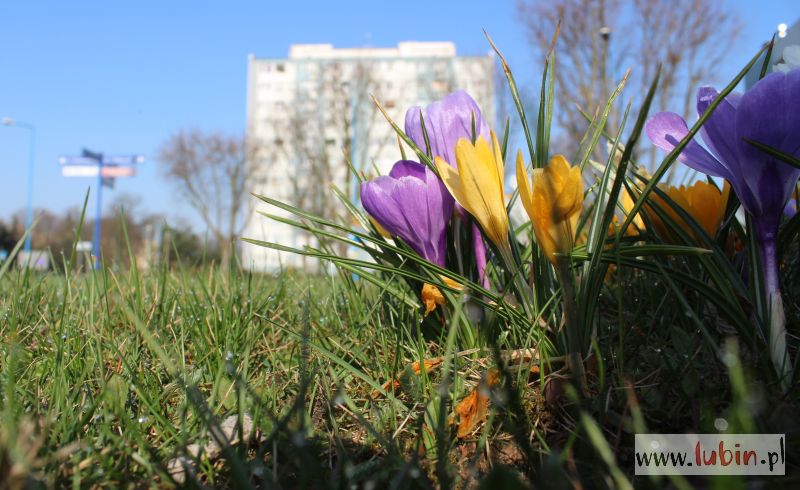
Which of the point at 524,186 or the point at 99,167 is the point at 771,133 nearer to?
the point at 524,186

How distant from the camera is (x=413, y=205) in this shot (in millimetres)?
860

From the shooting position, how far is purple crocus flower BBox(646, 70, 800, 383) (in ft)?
2.05

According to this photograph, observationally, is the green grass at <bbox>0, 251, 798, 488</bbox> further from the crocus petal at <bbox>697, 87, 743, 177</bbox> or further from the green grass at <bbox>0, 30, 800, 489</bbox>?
the crocus petal at <bbox>697, 87, 743, 177</bbox>

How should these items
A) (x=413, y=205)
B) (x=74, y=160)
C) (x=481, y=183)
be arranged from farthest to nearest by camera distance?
(x=74, y=160) < (x=413, y=205) < (x=481, y=183)

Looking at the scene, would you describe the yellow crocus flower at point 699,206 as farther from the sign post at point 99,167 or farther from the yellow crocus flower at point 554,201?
the sign post at point 99,167

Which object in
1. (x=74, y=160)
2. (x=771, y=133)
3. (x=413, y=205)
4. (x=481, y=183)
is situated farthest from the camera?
(x=74, y=160)

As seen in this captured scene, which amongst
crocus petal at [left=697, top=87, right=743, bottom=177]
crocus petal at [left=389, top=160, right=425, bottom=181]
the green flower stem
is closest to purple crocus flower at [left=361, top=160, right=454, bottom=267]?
crocus petal at [left=389, top=160, right=425, bottom=181]

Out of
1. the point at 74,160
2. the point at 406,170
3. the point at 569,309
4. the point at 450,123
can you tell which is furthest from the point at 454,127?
the point at 74,160

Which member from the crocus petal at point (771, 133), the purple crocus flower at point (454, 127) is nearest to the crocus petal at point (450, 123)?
the purple crocus flower at point (454, 127)

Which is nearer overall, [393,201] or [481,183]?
[481,183]

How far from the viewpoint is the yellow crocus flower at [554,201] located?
0.65 m

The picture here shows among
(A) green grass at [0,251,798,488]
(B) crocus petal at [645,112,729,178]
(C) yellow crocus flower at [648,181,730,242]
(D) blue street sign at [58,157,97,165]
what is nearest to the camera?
(A) green grass at [0,251,798,488]

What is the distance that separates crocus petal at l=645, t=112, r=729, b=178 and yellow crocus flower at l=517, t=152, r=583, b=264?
0.19m

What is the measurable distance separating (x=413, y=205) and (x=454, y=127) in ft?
0.53
